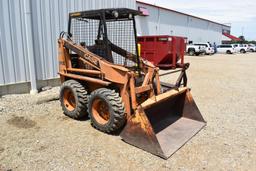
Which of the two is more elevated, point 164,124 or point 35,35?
point 35,35

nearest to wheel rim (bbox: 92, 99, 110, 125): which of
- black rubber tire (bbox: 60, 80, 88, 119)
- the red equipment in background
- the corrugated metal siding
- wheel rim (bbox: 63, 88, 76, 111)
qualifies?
black rubber tire (bbox: 60, 80, 88, 119)

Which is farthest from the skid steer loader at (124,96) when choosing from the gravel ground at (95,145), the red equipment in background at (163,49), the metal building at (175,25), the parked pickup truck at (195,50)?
the parked pickup truck at (195,50)

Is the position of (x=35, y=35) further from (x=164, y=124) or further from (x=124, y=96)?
(x=164, y=124)

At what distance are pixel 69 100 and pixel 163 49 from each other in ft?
12.9

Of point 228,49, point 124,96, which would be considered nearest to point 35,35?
point 124,96

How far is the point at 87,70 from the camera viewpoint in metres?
4.81

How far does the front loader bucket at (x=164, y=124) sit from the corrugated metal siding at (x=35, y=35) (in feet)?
14.1

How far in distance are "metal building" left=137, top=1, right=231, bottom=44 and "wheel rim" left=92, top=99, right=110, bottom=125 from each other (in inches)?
482

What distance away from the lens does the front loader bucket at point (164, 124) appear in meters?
3.69

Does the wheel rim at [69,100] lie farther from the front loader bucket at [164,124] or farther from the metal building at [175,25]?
the metal building at [175,25]

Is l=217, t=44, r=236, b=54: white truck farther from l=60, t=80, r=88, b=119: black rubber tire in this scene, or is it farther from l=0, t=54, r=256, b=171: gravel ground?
l=60, t=80, r=88, b=119: black rubber tire

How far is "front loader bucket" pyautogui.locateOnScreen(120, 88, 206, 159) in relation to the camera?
3.69 m

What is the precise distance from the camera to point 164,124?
459 cm

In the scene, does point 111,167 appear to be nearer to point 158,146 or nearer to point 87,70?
point 158,146
